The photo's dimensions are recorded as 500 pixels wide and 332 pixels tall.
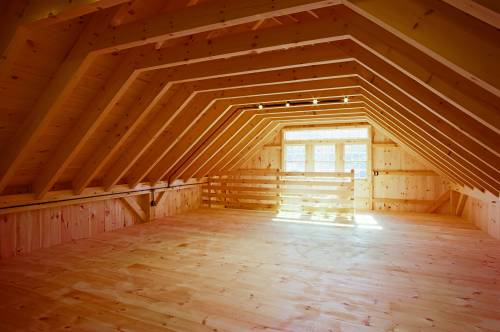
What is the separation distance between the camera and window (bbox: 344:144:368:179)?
7592 millimetres

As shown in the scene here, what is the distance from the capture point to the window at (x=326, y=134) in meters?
7.60

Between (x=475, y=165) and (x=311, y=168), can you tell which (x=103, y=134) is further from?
(x=311, y=168)

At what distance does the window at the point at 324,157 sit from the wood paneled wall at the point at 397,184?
80cm

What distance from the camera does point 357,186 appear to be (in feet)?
24.9

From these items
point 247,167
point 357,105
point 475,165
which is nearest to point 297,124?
point 247,167

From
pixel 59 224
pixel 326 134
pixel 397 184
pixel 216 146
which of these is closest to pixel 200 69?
pixel 216 146

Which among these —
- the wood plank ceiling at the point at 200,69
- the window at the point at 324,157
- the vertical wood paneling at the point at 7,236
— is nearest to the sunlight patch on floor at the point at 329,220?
the window at the point at 324,157

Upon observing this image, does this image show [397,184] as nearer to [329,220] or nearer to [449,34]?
[329,220]

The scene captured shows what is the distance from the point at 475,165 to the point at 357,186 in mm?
4093

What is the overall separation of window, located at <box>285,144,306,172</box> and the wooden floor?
3497 mm

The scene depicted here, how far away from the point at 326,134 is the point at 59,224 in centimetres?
624

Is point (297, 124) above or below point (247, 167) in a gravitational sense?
above

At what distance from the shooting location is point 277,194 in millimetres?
7301

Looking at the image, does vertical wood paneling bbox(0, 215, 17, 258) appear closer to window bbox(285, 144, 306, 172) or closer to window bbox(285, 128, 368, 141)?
window bbox(285, 144, 306, 172)
